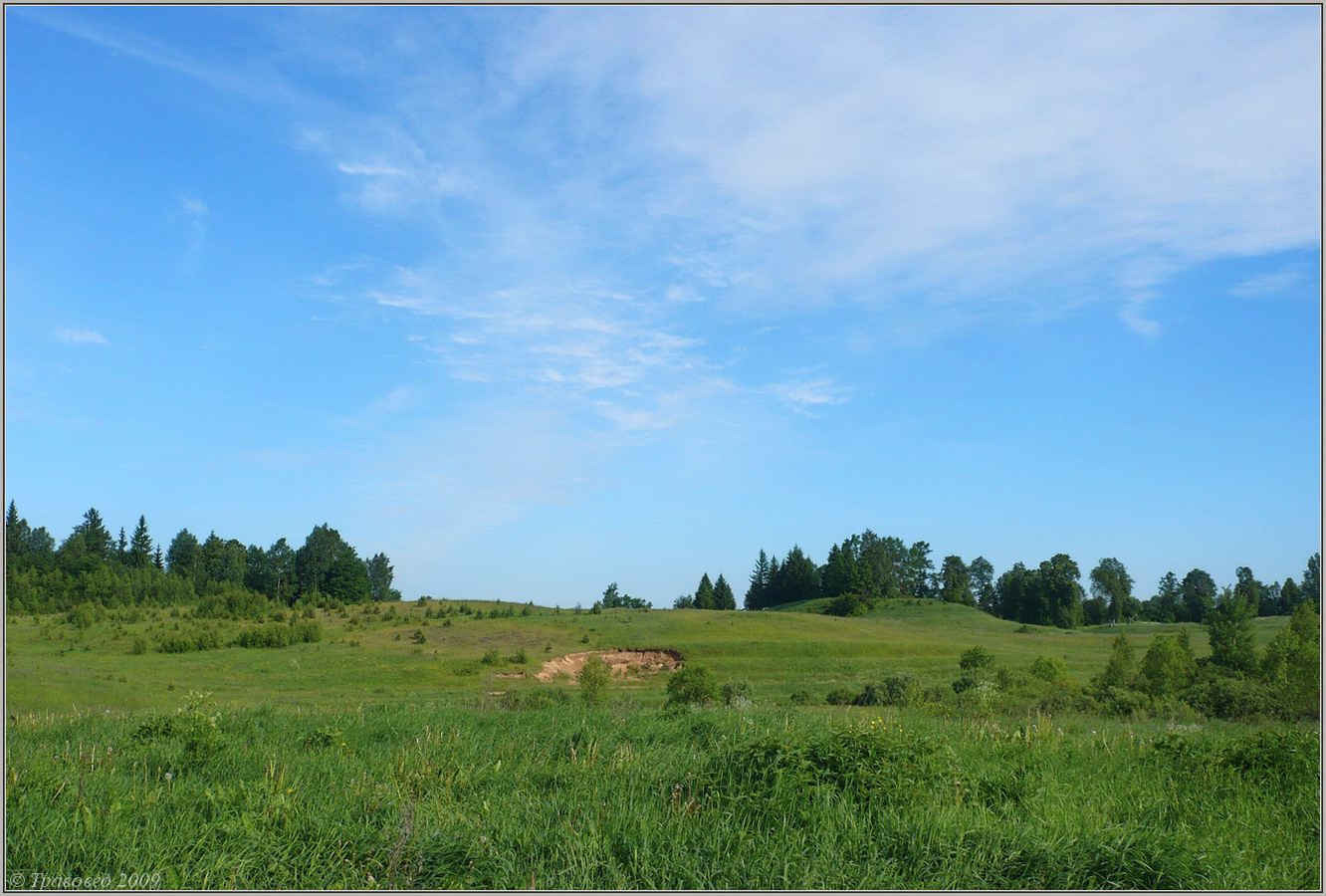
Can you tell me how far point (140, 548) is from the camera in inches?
4119

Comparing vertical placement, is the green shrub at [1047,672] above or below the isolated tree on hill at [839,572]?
below

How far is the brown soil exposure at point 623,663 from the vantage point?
46.7 meters

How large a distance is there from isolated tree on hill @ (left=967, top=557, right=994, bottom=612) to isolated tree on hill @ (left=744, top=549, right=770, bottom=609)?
1157 inches

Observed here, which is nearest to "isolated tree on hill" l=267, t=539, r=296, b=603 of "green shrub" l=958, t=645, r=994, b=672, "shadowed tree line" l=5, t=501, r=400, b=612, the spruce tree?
"shadowed tree line" l=5, t=501, r=400, b=612

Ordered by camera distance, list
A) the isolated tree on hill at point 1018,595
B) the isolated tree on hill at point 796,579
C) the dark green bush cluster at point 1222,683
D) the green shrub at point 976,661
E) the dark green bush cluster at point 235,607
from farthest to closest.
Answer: the isolated tree on hill at point 796,579
the isolated tree on hill at point 1018,595
the dark green bush cluster at point 235,607
the green shrub at point 976,661
the dark green bush cluster at point 1222,683

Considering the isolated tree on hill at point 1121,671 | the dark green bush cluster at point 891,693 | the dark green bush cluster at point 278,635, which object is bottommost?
the dark green bush cluster at point 278,635

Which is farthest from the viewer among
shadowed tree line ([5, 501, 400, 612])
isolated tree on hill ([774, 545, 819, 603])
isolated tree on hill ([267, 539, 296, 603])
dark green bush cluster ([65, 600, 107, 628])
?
isolated tree on hill ([774, 545, 819, 603])

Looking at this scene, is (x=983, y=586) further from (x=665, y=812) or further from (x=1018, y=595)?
(x=665, y=812)

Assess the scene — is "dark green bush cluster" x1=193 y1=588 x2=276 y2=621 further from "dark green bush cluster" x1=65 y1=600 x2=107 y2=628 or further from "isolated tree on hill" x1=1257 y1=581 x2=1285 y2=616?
"isolated tree on hill" x1=1257 y1=581 x2=1285 y2=616

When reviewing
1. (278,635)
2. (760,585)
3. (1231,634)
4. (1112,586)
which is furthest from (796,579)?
(1231,634)

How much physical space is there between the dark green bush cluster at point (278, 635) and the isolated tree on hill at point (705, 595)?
59.5m

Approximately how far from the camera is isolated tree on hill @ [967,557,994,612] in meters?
121

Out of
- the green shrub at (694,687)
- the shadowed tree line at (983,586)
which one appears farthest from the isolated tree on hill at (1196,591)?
the green shrub at (694,687)

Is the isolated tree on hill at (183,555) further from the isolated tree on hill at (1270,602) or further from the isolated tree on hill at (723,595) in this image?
the isolated tree on hill at (1270,602)
